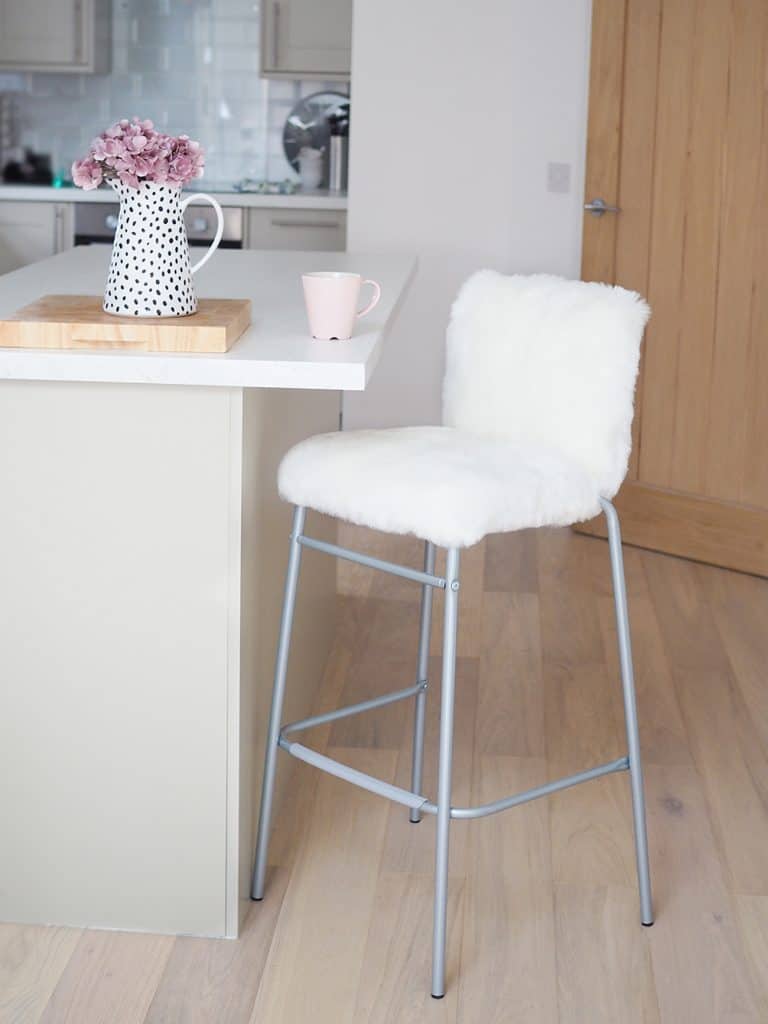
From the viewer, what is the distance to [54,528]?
2.03 metres

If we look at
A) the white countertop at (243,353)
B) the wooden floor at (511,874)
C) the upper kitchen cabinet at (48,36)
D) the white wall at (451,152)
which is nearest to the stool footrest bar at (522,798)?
the wooden floor at (511,874)

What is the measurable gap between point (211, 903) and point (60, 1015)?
29 centimetres

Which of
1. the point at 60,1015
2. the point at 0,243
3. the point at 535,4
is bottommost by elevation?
the point at 60,1015

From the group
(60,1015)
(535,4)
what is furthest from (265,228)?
(60,1015)

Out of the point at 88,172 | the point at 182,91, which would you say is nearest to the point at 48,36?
the point at 182,91

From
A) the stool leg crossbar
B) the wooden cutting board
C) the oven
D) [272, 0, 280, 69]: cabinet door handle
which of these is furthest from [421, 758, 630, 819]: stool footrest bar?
[272, 0, 280, 69]: cabinet door handle

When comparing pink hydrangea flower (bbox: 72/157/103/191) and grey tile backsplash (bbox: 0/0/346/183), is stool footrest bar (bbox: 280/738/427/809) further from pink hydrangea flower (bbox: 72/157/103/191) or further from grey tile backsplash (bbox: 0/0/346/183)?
grey tile backsplash (bbox: 0/0/346/183)

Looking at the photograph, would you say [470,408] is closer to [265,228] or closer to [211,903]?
[211,903]

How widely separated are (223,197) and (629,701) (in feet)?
12.1

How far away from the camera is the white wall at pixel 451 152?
4.47 m

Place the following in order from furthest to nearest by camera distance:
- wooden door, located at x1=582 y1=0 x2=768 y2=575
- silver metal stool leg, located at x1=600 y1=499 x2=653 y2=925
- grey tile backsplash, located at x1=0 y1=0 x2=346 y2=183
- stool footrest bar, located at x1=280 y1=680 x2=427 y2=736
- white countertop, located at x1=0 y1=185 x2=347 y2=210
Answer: grey tile backsplash, located at x1=0 y1=0 x2=346 y2=183
white countertop, located at x1=0 y1=185 x2=347 y2=210
wooden door, located at x1=582 y1=0 x2=768 y2=575
stool footrest bar, located at x1=280 y1=680 x2=427 y2=736
silver metal stool leg, located at x1=600 y1=499 x2=653 y2=925

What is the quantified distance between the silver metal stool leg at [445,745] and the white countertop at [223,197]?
141 inches

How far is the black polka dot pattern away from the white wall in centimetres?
265

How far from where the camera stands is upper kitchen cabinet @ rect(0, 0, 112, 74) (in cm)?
545
